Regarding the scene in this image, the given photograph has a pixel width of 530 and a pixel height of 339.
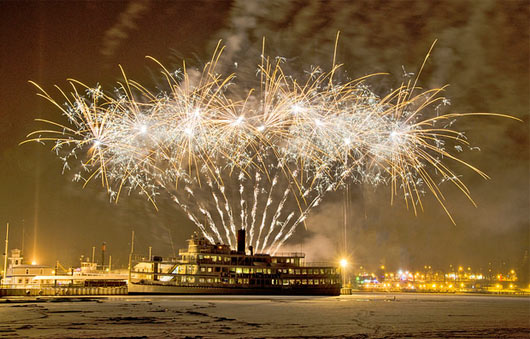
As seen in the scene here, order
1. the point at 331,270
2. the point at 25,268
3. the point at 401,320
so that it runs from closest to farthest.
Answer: the point at 401,320, the point at 331,270, the point at 25,268

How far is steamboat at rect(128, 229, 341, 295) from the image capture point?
7125 cm

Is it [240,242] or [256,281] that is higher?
[240,242]

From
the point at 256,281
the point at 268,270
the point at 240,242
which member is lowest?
the point at 256,281

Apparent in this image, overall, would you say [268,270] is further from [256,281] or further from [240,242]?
[240,242]

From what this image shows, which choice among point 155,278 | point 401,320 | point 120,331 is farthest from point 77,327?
point 155,278

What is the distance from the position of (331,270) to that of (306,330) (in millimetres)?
55366

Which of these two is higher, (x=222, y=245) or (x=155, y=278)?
(x=222, y=245)

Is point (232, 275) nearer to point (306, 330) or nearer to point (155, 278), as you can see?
point (155, 278)

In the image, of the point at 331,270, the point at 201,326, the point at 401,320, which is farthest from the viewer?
the point at 331,270

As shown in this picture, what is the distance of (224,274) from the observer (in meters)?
73.3

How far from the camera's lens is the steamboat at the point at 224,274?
234 feet

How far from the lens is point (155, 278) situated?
72.7 m

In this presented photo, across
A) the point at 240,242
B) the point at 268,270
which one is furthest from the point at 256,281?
the point at 240,242

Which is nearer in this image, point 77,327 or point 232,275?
point 77,327
